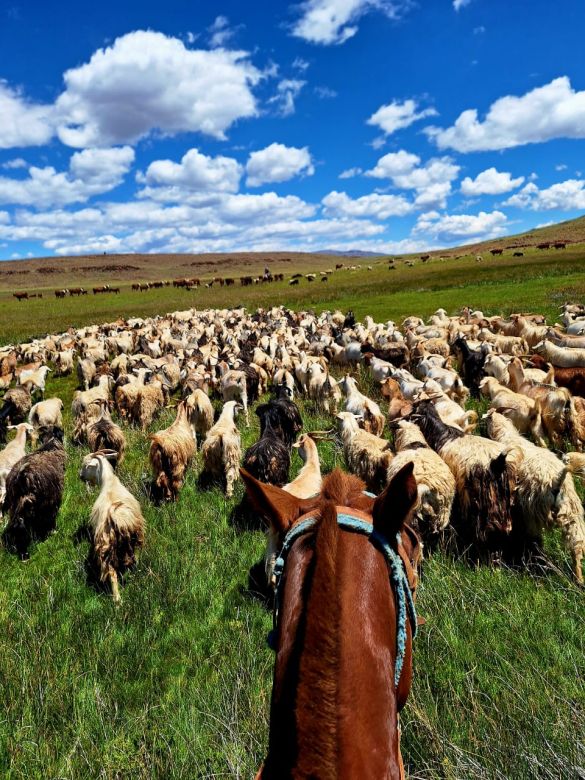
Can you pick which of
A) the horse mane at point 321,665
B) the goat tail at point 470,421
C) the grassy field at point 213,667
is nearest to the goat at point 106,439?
the grassy field at point 213,667

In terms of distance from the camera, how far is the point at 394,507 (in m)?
1.61

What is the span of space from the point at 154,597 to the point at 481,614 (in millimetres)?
3630

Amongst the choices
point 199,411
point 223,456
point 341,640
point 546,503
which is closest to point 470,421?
point 546,503

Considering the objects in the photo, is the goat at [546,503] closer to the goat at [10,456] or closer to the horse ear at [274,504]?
the horse ear at [274,504]

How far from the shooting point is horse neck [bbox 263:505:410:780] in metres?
1.18

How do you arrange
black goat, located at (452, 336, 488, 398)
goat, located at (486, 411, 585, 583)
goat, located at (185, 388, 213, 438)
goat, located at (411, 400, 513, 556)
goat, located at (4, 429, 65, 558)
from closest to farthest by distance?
goat, located at (486, 411, 585, 583) → goat, located at (411, 400, 513, 556) → goat, located at (4, 429, 65, 558) → goat, located at (185, 388, 213, 438) → black goat, located at (452, 336, 488, 398)

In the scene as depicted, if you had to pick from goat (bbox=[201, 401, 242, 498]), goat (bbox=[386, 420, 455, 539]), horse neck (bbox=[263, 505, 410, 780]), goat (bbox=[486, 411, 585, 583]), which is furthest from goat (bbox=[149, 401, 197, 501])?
horse neck (bbox=[263, 505, 410, 780])

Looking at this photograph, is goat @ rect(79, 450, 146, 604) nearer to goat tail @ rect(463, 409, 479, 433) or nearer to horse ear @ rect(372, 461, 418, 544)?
horse ear @ rect(372, 461, 418, 544)

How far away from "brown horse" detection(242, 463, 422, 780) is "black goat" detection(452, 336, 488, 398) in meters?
12.2

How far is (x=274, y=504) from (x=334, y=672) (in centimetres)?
69

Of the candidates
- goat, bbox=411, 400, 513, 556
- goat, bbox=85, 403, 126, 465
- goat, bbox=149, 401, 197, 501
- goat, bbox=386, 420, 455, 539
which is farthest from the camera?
goat, bbox=85, 403, 126, 465

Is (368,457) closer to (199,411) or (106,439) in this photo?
(199,411)

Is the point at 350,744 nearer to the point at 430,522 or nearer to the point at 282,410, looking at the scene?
the point at 430,522

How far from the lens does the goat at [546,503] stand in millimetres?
4945
